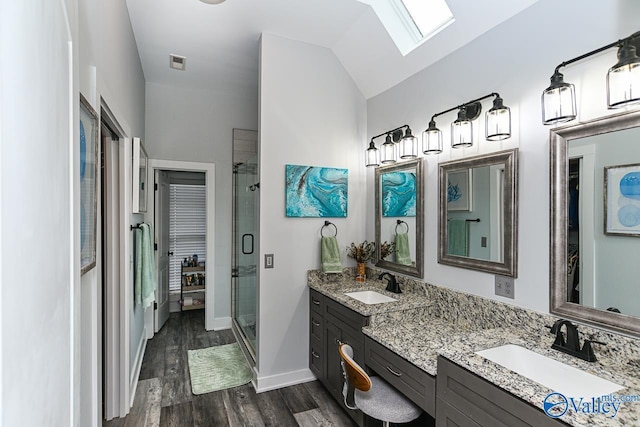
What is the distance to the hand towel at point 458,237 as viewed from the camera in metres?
2.19

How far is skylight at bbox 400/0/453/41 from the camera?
2316mm

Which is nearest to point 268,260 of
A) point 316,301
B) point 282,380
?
point 316,301

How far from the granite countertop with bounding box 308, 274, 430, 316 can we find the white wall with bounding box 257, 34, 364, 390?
19 centimetres

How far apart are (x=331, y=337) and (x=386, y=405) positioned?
0.90 meters

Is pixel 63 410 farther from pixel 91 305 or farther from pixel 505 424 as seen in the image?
pixel 505 424

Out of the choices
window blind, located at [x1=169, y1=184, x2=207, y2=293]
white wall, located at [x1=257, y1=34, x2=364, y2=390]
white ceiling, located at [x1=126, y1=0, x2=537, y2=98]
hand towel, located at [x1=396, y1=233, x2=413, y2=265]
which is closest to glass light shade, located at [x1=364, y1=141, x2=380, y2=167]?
white wall, located at [x1=257, y1=34, x2=364, y2=390]

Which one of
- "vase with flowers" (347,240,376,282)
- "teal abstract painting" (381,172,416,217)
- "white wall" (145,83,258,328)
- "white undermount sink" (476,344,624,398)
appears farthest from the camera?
"white wall" (145,83,258,328)

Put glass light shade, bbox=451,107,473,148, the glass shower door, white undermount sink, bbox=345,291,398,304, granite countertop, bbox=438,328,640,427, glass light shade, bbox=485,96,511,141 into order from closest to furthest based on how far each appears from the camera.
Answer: granite countertop, bbox=438,328,640,427 → glass light shade, bbox=485,96,511,141 → glass light shade, bbox=451,107,473,148 → white undermount sink, bbox=345,291,398,304 → the glass shower door

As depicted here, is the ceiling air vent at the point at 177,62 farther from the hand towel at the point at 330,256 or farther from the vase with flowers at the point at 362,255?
the vase with flowers at the point at 362,255

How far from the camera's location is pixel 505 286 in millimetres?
1912

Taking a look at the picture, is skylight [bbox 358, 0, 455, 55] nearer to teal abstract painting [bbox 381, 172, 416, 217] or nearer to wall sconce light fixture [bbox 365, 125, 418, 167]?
wall sconce light fixture [bbox 365, 125, 418, 167]

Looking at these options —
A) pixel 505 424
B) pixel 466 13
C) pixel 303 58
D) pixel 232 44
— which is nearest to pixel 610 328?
pixel 505 424

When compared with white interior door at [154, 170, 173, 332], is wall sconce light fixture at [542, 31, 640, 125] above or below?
above

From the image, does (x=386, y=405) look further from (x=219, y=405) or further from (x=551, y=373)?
(x=219, y=405)
